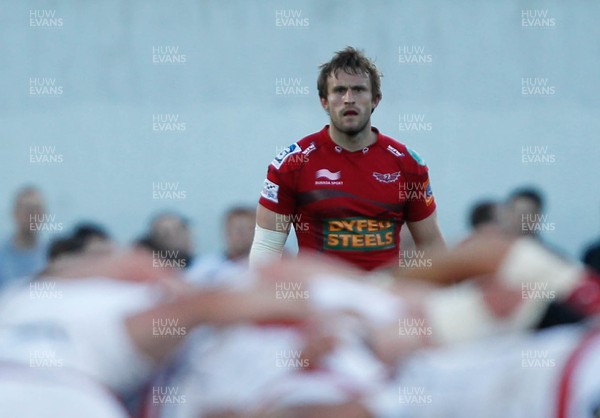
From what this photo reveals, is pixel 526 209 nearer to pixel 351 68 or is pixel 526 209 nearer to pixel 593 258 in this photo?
pixel 351 68

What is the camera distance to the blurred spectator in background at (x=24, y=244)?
5008 mm

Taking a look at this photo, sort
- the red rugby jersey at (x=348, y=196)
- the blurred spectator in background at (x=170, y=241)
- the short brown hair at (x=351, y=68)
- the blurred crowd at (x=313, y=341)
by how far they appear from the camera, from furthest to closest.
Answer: the blurred spectator in background at (x=170, y=241)
the short brown hair at (x=351, y=68)
the red rugby jersey at (x=348, y=196)
the blurred crowd at (x=313, y=341)

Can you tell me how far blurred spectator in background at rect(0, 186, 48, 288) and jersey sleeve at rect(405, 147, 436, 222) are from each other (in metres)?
1.83

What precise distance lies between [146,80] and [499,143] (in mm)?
2332

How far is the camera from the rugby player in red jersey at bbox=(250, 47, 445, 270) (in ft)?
13.2

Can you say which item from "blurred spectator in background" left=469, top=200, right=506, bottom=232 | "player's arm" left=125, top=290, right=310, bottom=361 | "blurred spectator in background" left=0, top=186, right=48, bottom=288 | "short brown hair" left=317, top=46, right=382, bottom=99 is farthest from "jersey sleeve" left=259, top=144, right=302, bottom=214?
"player's arm" left=125, top=290, right=310, bottom=361

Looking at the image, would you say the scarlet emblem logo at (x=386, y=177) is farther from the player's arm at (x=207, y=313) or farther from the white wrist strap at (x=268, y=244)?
the player's arm at (x=207, y=313)

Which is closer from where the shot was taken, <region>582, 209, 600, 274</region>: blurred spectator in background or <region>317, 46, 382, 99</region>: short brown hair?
<region>582, 209, 600, 274</region>: blurred spectator in background

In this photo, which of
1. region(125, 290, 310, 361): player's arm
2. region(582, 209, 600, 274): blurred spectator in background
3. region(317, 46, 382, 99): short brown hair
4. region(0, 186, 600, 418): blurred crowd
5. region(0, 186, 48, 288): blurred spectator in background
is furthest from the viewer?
region(0, 186, 48, 288): blurred spectator in background

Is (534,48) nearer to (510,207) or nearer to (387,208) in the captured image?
(510,207)

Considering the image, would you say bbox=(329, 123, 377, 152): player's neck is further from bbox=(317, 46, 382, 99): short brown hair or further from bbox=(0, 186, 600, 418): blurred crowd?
bbox=(0, 186, 600, 418): blurred crowd

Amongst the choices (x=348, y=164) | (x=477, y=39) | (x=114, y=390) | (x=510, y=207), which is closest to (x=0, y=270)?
(x=348, y=164)

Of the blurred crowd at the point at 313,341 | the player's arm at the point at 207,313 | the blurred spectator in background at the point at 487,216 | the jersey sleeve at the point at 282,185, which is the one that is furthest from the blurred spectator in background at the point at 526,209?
the player's arm at the point at 207,313

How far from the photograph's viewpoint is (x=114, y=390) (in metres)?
2.22
